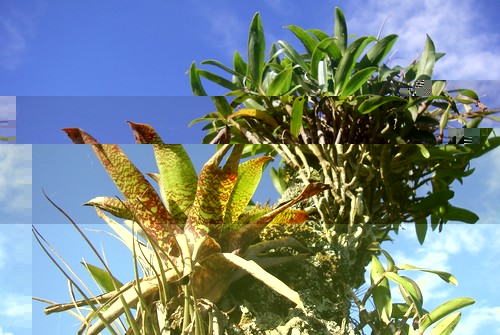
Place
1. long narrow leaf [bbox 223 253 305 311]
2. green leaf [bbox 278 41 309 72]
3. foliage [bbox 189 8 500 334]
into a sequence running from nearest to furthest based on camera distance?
long narrow leaf [bbox 223 253 305 311], foliage [bbox 189 8 500 334], green leaf [bbox 278 41 309 72]

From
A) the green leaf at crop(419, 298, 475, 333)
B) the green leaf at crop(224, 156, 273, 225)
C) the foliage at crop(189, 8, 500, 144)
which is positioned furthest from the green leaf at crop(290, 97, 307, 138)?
the green leaf at crop(419, 298, 475, 333)

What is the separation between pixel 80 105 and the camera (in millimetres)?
765

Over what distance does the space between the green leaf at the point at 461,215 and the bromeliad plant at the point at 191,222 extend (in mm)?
184

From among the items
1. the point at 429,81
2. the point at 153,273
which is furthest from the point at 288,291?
the point at 429,81

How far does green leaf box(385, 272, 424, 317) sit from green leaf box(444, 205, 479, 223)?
112 mm

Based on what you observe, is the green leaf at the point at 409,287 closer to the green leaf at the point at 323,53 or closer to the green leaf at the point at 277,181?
the green leaf at the point at 277,181

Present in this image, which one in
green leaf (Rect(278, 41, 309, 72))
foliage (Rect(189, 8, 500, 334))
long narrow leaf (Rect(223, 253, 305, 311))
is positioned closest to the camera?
long narrow leaf (Rect(223, 253, 305, 311))

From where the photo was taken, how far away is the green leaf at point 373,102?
2.60ft

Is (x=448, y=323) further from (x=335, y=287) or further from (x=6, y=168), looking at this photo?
(x=6, y=168)

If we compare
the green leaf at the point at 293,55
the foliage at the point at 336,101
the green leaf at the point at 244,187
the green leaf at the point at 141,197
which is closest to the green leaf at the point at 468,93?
the foliage at the point at 336,101

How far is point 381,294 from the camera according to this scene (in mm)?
733

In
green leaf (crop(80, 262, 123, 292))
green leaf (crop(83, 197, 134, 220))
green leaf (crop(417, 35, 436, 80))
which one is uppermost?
green leaf (crop(417, 35, 436, 80))

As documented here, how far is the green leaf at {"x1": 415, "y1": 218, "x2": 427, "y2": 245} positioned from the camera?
752mm

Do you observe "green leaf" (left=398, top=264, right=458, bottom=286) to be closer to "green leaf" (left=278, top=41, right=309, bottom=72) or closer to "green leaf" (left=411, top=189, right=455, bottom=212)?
"green leaf" (left=411, top=189, right=455, bottom=212)
